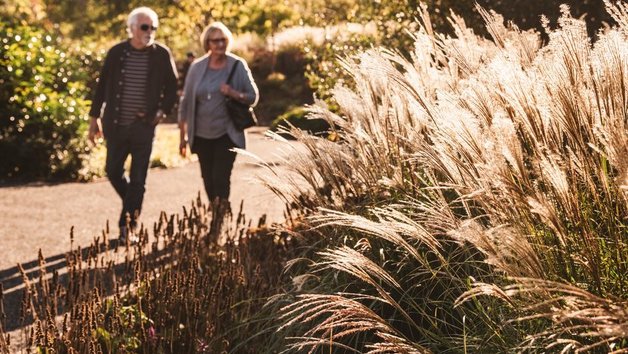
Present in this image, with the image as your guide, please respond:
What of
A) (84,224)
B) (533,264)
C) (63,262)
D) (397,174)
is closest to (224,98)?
(63,262)

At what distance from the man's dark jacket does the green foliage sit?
5.40 metres

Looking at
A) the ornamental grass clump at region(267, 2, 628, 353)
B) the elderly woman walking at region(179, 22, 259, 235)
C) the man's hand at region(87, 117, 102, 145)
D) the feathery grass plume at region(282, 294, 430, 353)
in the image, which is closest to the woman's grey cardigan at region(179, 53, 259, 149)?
the elderly woman walking at region(179, 22, 259, 235)

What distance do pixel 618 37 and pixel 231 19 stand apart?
32.9 meters

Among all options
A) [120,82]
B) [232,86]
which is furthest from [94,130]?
[232,86]

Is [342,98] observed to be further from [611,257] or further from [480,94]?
[611,257]

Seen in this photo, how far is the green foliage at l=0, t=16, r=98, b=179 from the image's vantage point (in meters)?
13.6

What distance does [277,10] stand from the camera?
3534cm

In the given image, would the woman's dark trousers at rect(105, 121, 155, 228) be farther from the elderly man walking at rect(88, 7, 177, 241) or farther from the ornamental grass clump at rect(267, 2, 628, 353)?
the ornamental grass clump at rect(267, 2, 628, 353)

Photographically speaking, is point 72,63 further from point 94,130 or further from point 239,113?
point 239,113

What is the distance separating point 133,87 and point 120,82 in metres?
0.13

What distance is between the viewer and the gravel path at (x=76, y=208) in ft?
28.6

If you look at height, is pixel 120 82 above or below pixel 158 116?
above

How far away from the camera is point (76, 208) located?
1103cm

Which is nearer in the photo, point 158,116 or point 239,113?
point 239,113
